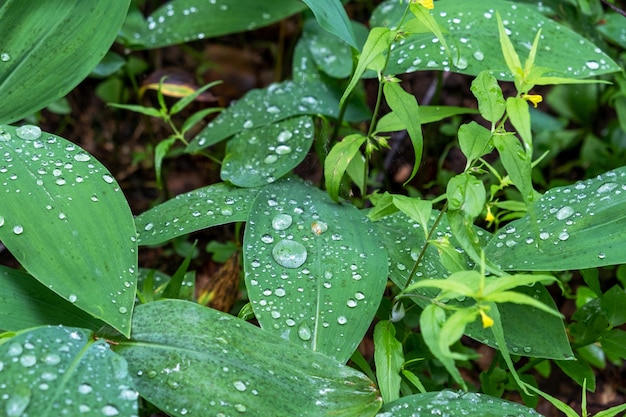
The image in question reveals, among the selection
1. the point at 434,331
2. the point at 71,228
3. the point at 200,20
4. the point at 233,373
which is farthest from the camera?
the point at 200,20

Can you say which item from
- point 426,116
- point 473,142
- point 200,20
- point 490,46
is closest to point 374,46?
point 473,142

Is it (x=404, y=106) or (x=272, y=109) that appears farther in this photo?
(x=272, y=109)

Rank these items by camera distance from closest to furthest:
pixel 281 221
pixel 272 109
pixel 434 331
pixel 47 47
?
pixel 434 331 → pixel 281 221 → pixel 47 47 → pixel 272 109

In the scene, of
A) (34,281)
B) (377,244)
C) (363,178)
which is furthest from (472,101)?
(34,281)

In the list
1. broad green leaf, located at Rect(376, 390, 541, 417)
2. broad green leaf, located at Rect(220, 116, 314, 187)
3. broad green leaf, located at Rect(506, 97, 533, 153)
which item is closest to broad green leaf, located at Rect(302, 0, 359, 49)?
broad green leaf, located at Rect(220, 116, 314, 187)

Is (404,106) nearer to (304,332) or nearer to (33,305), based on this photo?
(304,332)

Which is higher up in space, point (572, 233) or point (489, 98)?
point (489, 98)

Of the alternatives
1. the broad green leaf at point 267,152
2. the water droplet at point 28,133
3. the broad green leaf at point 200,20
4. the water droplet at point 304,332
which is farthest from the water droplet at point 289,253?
the broad green leaf at point 200,20

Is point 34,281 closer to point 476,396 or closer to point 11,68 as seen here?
point 11,68

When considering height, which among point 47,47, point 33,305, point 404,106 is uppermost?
point 47,47
